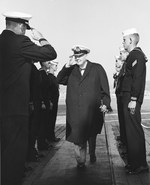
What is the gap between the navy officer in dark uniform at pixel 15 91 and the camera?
3.58 meters

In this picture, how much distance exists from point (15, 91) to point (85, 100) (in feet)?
8.25

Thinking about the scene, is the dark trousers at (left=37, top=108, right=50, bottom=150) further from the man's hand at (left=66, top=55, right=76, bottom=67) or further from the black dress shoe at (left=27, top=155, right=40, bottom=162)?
the man's hand at (left=66, top=55, right=76, bottom=67)

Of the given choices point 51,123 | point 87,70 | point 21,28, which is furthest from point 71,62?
point 51,123

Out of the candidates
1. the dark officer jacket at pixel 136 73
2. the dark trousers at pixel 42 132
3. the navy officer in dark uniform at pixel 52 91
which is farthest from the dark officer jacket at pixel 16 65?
the navy officer in dark uniform at pixel 52 91

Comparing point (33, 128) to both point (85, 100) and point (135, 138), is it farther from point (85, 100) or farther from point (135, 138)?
point (135, 138)

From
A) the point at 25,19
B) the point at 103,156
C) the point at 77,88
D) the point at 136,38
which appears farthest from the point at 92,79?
the point at 25,19

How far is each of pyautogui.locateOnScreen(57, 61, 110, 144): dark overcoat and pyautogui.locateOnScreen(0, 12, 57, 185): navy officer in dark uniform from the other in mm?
2327

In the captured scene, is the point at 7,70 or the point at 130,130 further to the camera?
the point at 130,130

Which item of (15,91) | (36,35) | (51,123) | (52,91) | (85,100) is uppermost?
(36,35)

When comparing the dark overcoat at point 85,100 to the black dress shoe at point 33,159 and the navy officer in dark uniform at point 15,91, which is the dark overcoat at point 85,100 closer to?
the black dress shoe at point 33,159

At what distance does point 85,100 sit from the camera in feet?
19.8

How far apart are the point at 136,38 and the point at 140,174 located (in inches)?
83.0

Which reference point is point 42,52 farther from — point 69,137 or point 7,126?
point 69,137

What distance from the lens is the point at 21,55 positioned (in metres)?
3.68
